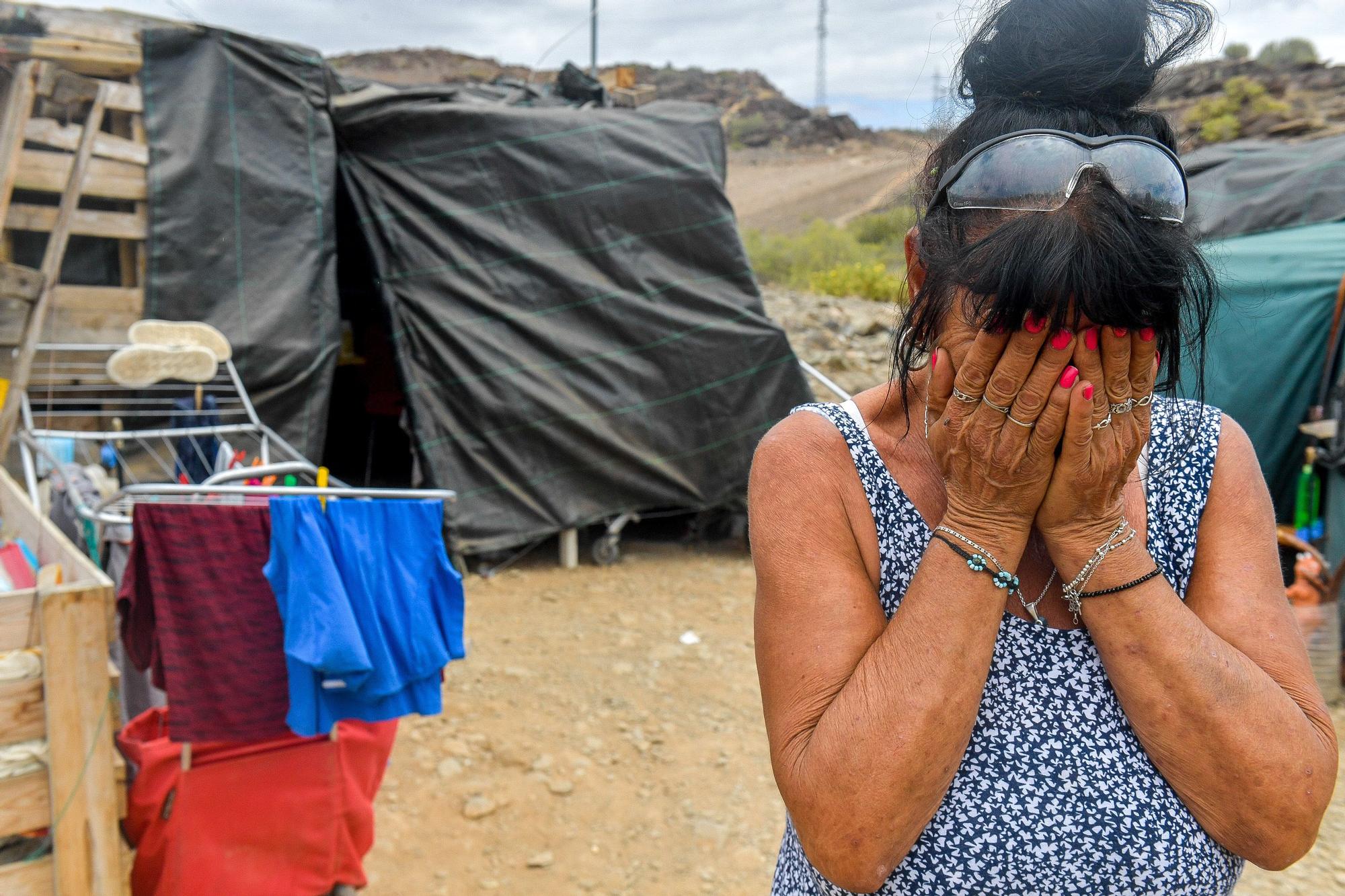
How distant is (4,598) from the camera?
2.14 meters

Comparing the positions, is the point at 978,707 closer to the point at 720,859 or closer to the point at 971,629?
the point at 971,629

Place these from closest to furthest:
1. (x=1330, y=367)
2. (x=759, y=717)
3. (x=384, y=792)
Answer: (x=384, y=792) < (x=759, y=717) < (x=1330, y=367)

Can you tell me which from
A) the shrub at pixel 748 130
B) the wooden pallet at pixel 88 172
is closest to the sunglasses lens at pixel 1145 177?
the wooden pallet at pixel 88 172

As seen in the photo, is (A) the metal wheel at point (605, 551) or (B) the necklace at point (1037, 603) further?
(A) the metal wheel at point (605, 551)

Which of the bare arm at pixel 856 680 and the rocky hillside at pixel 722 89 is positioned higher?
the rocky hillside at pixel 722 89

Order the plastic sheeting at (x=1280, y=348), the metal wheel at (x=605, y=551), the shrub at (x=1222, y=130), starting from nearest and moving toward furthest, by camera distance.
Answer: the plastic sheeting at (x=1280, y=348), the metal wheel at (x=605, y=551), the shrub at (x=1222, y=130)

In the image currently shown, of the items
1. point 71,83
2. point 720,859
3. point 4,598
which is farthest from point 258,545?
point 71,83

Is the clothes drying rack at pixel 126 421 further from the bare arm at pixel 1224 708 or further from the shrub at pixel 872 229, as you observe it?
the shrub at pixel 872 229

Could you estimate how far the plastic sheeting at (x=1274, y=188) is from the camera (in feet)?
19.9

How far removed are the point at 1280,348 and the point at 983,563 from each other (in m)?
5.28

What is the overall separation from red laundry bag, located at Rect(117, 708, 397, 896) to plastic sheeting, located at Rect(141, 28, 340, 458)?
8.63 ft

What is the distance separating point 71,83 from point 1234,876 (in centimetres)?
456

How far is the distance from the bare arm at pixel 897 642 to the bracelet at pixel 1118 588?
0.10 m

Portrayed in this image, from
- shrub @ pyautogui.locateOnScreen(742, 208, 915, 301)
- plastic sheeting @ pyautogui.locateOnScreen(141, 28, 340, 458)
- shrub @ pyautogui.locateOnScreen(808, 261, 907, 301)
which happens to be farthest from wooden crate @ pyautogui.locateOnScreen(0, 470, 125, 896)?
shrub @ pyautogui.locateOnScreen(742, 208, 915, 301)
